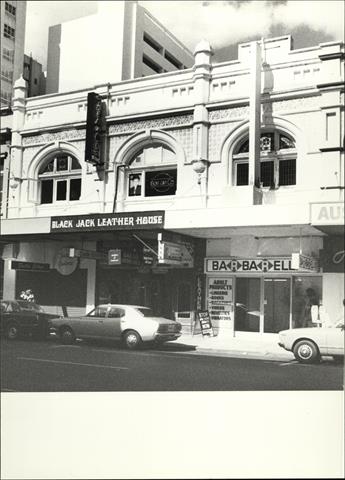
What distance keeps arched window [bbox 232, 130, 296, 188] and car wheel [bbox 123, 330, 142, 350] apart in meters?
1.18

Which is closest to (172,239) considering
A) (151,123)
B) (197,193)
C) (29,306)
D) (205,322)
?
(197,193)

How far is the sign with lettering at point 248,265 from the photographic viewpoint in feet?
9.89

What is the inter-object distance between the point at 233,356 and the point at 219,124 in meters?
1.43

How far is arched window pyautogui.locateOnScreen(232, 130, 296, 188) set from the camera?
10.1 ft

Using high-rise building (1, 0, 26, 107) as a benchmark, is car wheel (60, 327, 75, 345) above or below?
below

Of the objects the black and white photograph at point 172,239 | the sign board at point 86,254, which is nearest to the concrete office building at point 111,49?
the black and white photograph at point 172,239

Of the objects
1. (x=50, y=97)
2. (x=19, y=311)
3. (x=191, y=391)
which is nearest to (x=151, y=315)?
(x=191, y=391)

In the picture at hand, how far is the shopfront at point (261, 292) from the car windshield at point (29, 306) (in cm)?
122

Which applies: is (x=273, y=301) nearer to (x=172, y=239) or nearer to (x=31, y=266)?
(x=172, y=239)

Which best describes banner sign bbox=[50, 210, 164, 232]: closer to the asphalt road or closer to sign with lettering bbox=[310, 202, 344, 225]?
the asphalt road

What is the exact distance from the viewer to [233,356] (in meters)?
3.12

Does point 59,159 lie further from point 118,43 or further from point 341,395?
point 341,395

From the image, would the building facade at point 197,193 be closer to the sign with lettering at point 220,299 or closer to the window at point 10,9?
the sign with lettering at point 220,299

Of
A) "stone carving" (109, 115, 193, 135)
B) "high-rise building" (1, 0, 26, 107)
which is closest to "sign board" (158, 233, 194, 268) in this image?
"stone carving" (109, 115, 193, 135)
